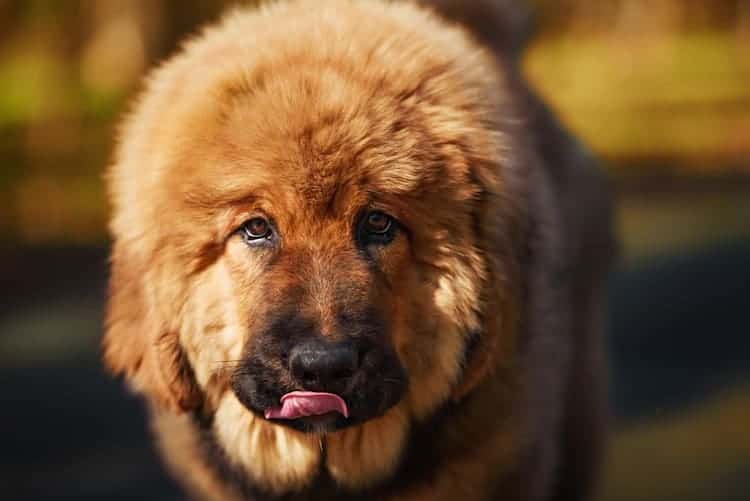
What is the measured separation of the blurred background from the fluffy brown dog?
1631 mm

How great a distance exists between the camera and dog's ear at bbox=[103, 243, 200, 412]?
3.29 metres

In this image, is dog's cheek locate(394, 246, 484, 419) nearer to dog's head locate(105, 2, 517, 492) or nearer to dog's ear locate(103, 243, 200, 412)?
dog's head locate(105, 2, 517, 492)

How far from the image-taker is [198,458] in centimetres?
356

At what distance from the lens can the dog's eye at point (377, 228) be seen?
3107mm

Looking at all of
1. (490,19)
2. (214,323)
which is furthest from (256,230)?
(490,19)

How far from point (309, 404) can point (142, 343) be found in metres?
0.59

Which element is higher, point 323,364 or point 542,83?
point 323,364

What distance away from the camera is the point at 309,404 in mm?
2967

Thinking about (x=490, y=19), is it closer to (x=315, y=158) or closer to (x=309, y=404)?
(x=315, y=158)

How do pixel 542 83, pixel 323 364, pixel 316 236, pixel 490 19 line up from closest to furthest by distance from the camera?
pixel 323 364, pixel 316 236, pixel 490 19, pixel 542 83

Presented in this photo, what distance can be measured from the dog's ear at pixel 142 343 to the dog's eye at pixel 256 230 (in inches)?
11.4

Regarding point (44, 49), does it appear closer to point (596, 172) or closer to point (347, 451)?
point (596, 172)

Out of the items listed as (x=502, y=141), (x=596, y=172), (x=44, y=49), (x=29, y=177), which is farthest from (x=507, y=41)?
(x=44, y=49)

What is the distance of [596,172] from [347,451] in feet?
5.66
